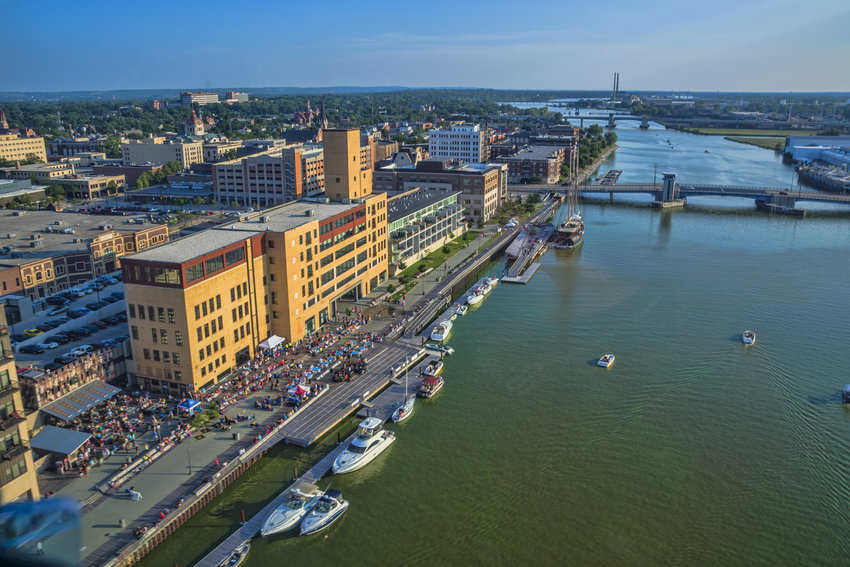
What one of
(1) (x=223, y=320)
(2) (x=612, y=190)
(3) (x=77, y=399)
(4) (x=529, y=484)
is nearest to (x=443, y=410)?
(4) (x=529, y=484)

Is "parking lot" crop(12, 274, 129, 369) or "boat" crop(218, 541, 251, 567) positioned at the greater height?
"parking lot" crop(12, 274, 129, 369)

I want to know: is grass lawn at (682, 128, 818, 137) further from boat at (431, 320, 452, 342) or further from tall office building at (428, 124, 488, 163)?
boat at (431, 320, 452, 342)

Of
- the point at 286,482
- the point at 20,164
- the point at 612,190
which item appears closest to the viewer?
the point at 286,482

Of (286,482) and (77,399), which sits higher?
(77,399)

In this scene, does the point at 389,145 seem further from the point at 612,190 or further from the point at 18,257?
the point at 18,257

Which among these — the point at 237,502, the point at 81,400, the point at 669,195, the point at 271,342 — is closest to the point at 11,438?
the point at 237,502

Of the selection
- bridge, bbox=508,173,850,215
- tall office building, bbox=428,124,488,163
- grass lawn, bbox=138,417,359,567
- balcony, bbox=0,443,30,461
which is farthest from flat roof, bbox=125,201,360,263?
tall office building, bbox=428,124,488,163

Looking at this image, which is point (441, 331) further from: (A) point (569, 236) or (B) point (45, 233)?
(B) point (45, 233)

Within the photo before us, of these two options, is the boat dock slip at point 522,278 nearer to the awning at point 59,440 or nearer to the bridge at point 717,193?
the awning at point 59,440
